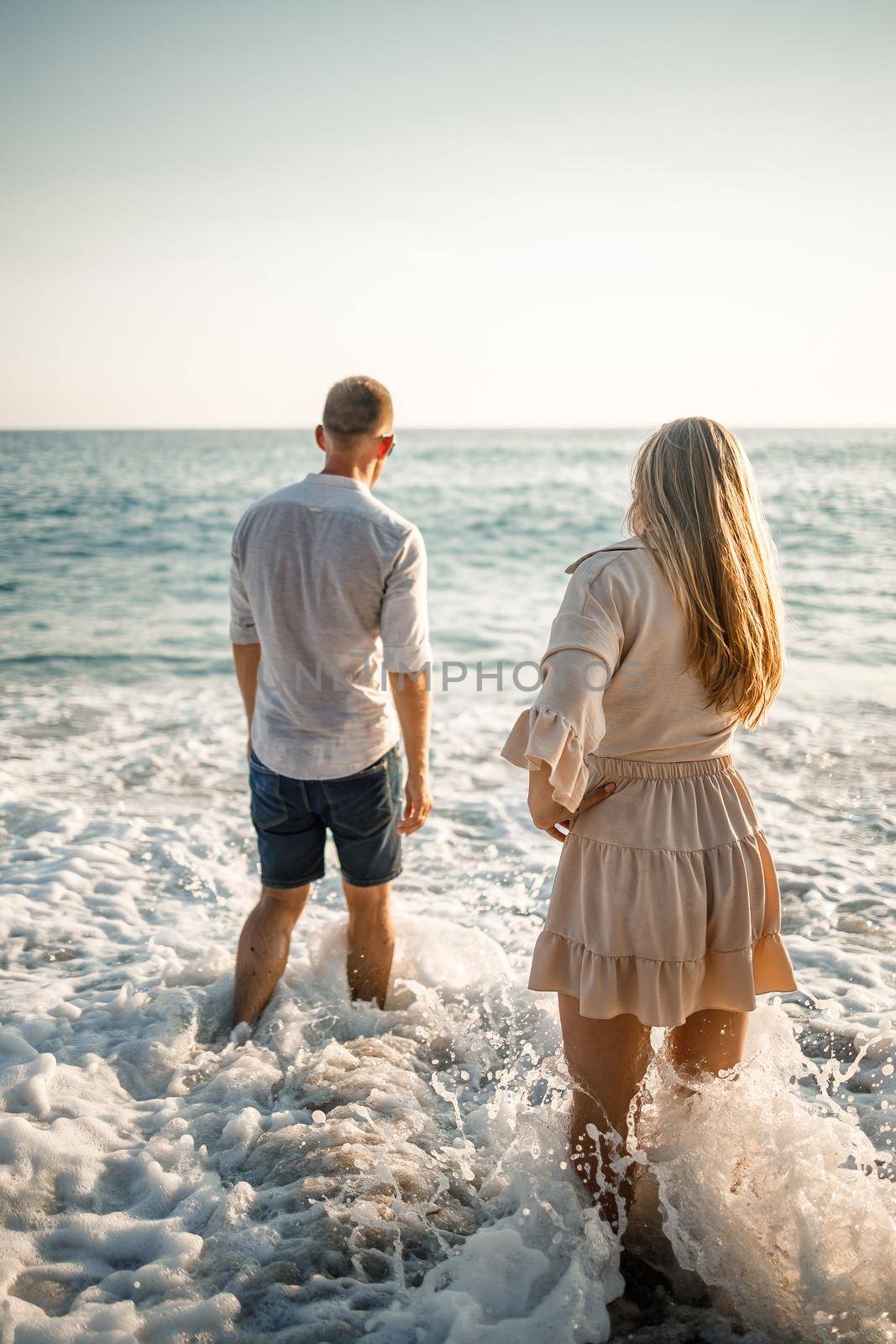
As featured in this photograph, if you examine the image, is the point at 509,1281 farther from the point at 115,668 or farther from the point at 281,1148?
A: the point at 115,668

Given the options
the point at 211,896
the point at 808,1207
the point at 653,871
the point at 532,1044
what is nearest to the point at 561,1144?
the point at 808,1207

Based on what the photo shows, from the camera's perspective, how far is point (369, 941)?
3.48 meters

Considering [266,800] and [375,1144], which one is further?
[266,800]

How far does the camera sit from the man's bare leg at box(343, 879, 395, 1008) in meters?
3.41

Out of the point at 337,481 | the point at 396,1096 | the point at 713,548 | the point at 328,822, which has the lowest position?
the point at 396,1096

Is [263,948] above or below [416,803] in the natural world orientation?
below

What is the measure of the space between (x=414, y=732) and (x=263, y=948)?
101 cm

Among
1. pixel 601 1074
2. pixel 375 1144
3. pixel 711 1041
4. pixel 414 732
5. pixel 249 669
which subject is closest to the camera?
pixel 601 1074

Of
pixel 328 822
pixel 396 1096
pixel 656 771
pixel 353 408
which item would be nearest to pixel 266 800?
pixel 328 822

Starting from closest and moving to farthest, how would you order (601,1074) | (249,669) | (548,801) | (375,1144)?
(548,801)
(601,1074)
(375,1144)
(249,669)

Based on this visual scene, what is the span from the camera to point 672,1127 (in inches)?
93.5

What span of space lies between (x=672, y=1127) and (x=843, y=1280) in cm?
50

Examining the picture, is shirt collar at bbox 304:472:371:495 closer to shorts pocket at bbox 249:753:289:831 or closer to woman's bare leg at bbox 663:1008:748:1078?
shorts pocket at bbox 249:753:289:831

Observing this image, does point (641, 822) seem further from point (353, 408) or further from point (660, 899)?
point (353, 408)
